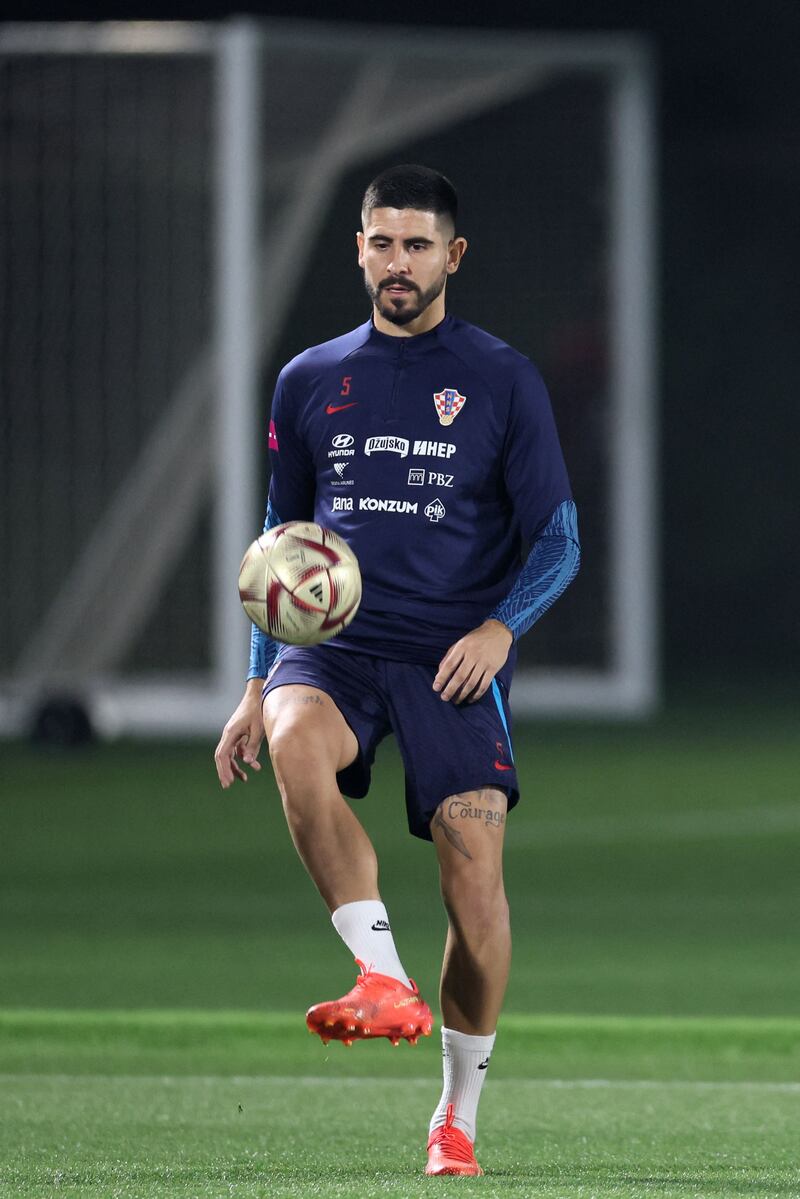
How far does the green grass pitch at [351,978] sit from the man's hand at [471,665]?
865 millimetres

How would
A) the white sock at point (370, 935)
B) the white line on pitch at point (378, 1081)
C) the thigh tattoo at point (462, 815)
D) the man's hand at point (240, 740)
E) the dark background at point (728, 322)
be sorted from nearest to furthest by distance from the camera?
the white sock at point (370, 935)
the thigh tattoo at point (462, 815)
the man's hand at point (240, 740)
the white line on pitch at point (378, 1081)
the dark background at point (728, 322)

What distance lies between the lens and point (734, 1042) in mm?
6312

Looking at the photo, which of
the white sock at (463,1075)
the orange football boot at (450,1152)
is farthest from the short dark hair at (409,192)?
the orange football boot at (450,1152)

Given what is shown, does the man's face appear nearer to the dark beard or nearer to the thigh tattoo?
the dark beard

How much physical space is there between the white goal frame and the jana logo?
9.40 meters

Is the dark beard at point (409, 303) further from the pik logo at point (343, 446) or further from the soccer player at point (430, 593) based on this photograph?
the pik logo at point (343, 446)

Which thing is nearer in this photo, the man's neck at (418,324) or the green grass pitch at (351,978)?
the man's neck at (418,324)

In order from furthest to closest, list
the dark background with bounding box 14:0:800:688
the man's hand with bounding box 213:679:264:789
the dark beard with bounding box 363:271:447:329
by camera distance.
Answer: the dark background with bounding box 14:0:800:688
the man's hand with bounding box 213:679:264:789
the dark beard with bounding box 363:271:447:329

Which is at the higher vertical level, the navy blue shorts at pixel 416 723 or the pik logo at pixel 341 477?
the pik logo at pixel 341 477

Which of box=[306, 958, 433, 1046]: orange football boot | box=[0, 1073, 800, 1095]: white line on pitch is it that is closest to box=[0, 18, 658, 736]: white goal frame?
box=[0, 1073, 800, 1095]: white line on pitch

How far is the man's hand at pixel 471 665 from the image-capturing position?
167 inches

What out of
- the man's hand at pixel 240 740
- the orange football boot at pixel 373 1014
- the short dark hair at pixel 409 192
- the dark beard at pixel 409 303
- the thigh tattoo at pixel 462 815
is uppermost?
the short dark hair at pixel 409 192

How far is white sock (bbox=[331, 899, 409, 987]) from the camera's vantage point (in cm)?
419

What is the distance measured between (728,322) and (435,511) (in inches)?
670
